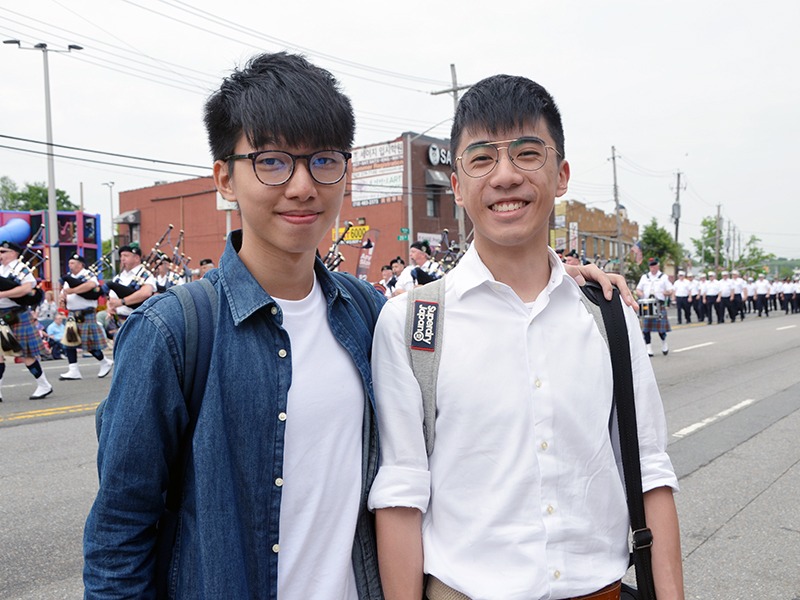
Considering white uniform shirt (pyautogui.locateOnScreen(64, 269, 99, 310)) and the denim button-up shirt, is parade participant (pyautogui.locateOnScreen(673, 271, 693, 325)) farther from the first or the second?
the denim button-up shirt

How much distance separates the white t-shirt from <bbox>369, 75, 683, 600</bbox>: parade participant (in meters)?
0.09

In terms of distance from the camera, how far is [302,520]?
1.53m

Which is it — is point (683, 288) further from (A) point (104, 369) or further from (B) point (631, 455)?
(B) point (631, 455)

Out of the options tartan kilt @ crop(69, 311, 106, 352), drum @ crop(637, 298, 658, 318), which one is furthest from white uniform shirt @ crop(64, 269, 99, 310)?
drum @ crop(637, 298, 658, 318)

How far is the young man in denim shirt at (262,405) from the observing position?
4.41 feet

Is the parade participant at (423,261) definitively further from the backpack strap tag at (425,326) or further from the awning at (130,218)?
the awning at (130,218)

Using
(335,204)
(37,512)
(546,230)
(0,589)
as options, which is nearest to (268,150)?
(335,204)

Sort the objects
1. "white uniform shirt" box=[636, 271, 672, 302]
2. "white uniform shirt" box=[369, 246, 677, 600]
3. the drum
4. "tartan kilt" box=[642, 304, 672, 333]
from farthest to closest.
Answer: "white uniform shirt" box=[636, 271, 672, 302], the drum, "tartan kilt" box=[642, 304, 672, 333], "white uniform shirt" box=[369, 246, 677, 600]

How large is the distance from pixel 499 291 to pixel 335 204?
1.66ft

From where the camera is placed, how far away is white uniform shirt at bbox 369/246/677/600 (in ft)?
4.85

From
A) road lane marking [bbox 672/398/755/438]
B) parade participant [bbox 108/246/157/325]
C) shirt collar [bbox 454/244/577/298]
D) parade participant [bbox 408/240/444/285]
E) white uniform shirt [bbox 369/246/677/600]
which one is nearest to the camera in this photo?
white uniform shirt [bbox 369/246/677/600]

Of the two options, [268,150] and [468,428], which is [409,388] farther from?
[268,150]

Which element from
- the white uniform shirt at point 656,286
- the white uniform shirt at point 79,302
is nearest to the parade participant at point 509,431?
the white uniform shirt at point 79,302

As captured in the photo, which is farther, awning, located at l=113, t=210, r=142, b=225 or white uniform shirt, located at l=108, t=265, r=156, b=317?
awning, located at l=113, t=210, r=142, b=225
